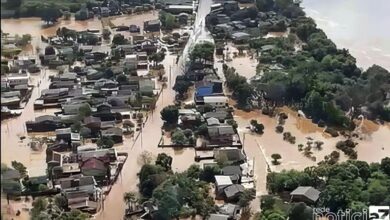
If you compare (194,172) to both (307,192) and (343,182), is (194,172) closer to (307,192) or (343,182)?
(307,192)

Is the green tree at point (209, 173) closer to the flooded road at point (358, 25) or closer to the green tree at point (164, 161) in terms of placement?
the green tree at point (164, 161)

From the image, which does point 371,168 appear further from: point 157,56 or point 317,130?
point 157,56

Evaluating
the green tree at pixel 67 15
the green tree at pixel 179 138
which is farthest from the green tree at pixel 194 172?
the green tree at pixel 67 15

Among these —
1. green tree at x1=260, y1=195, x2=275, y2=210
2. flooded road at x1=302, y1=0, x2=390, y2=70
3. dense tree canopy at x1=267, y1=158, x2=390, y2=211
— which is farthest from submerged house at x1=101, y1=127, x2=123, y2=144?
flooded road at x1=302, y1=0, x2=390, y2=70

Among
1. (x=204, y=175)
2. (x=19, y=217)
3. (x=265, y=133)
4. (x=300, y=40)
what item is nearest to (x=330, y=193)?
(x=204, y=175)

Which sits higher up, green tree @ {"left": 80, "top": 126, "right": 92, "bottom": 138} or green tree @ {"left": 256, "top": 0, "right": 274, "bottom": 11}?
green tree @ {"left": 256, "top": 0, "right": 274, "bottom": 11}

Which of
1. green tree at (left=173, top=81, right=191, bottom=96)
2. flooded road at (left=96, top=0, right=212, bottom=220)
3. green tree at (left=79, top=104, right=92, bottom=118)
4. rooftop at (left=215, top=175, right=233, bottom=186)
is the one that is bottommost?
flooded road at (left=96, top=0, right=212, bottom=220)

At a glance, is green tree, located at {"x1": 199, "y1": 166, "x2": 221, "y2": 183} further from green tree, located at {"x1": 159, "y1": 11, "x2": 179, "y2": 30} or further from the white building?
green tree, located at {"x1": 159, "y1": 11, "x2": 179, "y2": 30}
